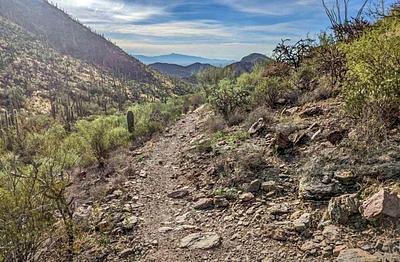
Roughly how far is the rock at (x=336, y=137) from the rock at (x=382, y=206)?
2.23 metres

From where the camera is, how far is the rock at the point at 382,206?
4.95 m

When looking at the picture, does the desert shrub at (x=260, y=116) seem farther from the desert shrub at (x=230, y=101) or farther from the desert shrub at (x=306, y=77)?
the desert shrub at (x=230, y=101)

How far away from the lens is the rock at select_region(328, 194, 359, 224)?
5332 mm

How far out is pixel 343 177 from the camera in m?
6.10

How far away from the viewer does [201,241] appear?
6.15 metres

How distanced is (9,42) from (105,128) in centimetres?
7276

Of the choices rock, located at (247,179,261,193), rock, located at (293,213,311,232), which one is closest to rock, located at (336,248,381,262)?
rock, located at (293,213,311,232)

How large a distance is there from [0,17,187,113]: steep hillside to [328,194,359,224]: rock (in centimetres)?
5080

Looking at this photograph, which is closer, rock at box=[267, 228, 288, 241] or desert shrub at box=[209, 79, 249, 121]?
rock at box=[267, 228, 288, 241]

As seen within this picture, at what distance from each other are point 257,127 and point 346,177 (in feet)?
15.0

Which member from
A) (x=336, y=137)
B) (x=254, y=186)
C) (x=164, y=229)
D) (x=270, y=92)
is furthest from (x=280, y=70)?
(x=164, y=229)

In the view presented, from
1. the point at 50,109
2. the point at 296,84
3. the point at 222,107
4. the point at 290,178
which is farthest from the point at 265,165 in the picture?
the point at 50,109

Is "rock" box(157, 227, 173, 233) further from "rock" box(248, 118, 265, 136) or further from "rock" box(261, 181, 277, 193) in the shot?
"rock" box(248, 118, 265, 136)

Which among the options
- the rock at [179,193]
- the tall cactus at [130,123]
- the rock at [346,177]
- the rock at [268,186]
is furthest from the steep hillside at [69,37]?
the rock at [346,177]
